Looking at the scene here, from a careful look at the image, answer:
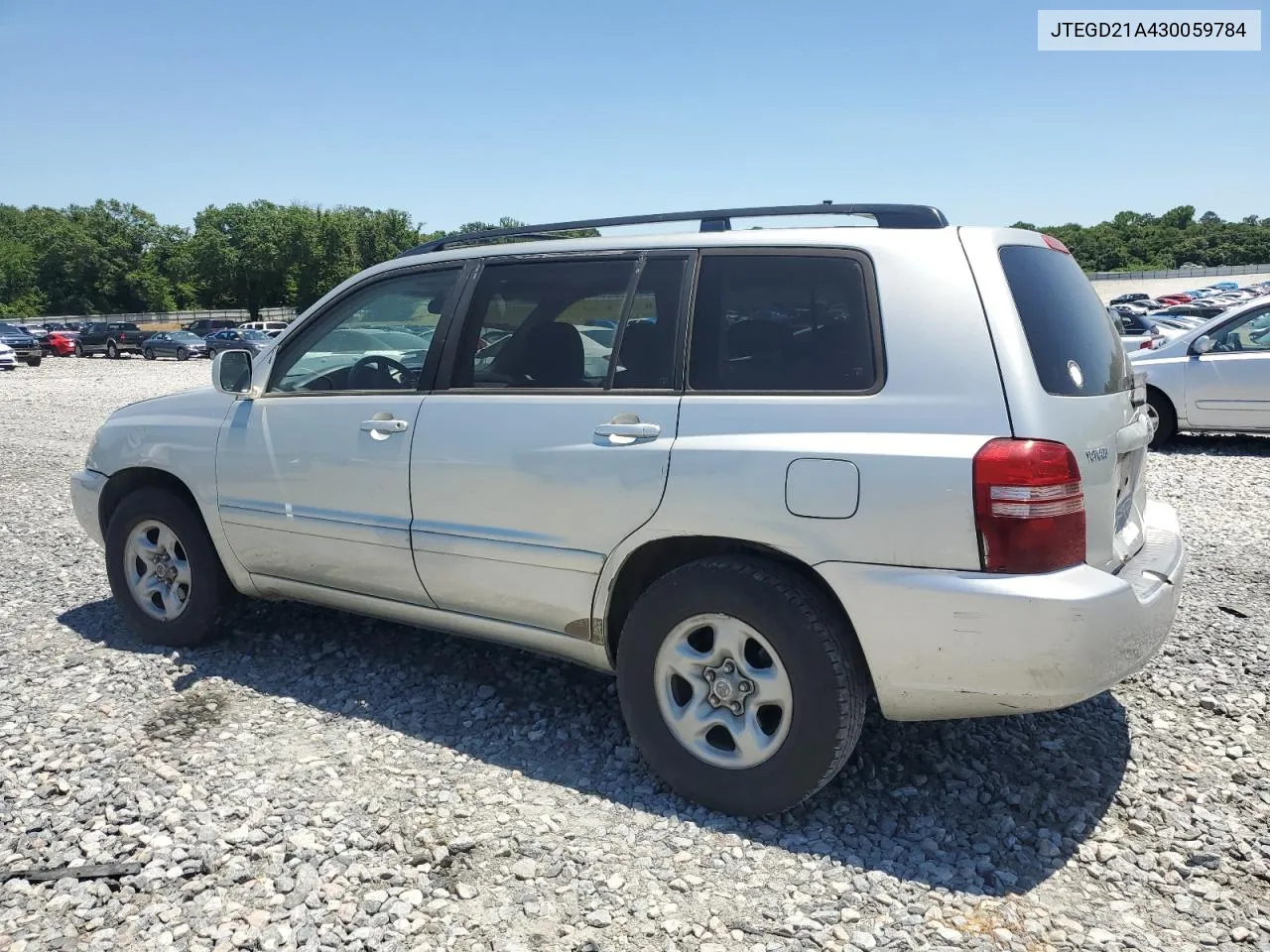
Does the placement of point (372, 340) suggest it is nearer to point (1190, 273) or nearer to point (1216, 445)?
point (1216, 445)

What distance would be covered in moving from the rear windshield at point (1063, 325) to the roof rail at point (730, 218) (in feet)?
0.97

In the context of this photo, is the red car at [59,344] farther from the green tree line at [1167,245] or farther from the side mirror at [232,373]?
the green tree line at [1167,245]

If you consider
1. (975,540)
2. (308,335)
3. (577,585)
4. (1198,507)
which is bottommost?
(1198,507)

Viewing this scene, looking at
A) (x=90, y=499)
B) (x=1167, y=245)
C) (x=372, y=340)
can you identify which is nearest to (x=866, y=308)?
(x=372, y=340)

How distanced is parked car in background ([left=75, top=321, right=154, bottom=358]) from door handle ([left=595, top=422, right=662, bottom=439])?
153ft

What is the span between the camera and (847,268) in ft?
10.3

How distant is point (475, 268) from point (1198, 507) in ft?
20.5

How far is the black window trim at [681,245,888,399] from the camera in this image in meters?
2.99

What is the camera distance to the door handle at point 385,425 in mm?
3842

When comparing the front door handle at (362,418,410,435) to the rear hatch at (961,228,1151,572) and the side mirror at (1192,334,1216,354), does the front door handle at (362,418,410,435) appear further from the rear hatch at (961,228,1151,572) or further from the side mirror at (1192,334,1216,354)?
the side mirror at (1192,334,1216,354)

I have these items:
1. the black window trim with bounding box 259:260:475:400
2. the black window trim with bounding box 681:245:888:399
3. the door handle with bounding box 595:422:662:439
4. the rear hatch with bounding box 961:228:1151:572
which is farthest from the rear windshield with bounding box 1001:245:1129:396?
the black window trim with bounding box 259:260:475:400

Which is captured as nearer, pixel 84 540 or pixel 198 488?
pixel 198 488

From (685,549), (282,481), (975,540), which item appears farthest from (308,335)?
(975,540)

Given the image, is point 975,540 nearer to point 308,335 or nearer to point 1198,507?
point 308,335
